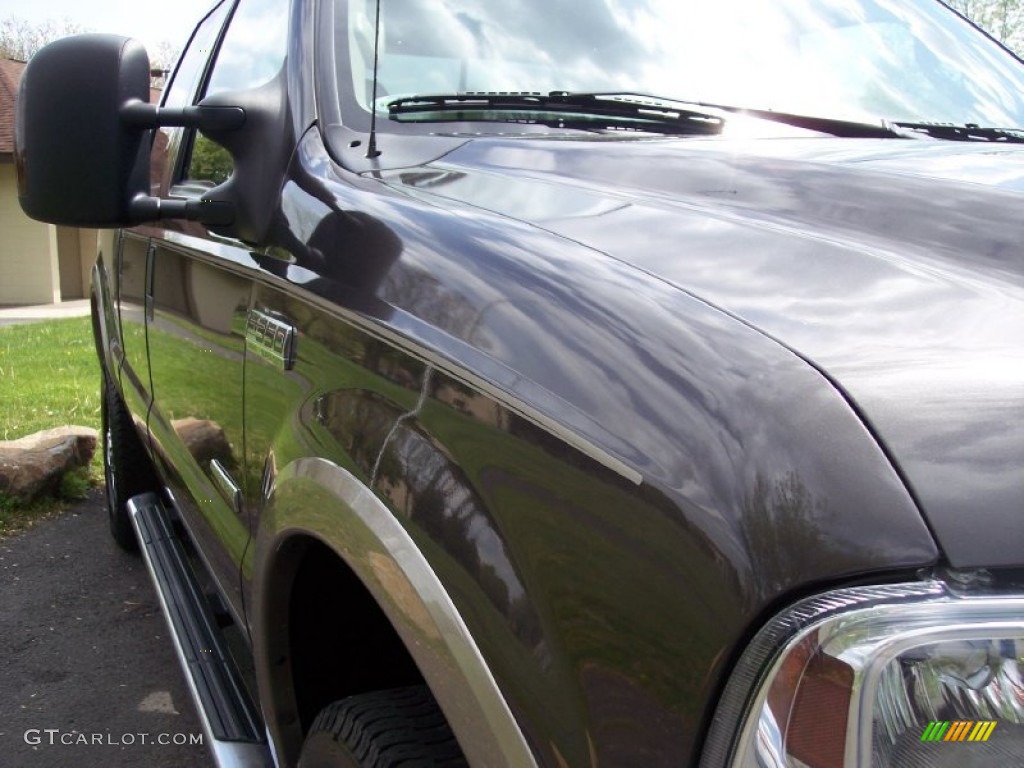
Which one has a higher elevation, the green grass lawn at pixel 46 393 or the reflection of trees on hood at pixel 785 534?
the reflection of trees on hood at pixel 785 534

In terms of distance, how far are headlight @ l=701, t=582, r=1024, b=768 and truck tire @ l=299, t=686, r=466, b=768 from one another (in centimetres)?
73

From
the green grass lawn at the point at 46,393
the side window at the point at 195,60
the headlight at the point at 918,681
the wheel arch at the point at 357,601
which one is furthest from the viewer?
the green grass lawn at the point at 46,393

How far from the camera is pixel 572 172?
1595mm

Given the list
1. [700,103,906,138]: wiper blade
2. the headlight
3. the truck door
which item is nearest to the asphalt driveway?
the truck door

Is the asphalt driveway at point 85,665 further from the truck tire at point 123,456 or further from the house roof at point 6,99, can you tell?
the house roof at point 6,99

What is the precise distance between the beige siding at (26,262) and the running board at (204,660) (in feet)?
60.3

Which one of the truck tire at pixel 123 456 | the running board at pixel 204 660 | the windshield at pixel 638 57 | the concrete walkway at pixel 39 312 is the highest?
the windshield at pixel 638 57

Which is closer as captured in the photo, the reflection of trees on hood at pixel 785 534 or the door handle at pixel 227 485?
the reflection of trees on hood at pixel 785 534

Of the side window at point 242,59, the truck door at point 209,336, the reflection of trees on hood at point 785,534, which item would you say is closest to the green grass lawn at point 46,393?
the truck door at point 209,336

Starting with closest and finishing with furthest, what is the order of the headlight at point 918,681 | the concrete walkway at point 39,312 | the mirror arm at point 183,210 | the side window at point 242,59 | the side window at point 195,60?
the headlight at point 918,681
the mirror arm at point 183,210
the side window at point 242,59
the side window at point 195,60
the concrete walkway at point 39,312

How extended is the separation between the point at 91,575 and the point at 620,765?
13.5 feet

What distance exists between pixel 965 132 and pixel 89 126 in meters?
1.59

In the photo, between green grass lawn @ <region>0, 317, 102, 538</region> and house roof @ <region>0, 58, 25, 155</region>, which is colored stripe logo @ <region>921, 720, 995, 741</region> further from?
house roof @ <region>0, 58, 25, 155</region>

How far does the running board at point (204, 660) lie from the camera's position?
197cm
